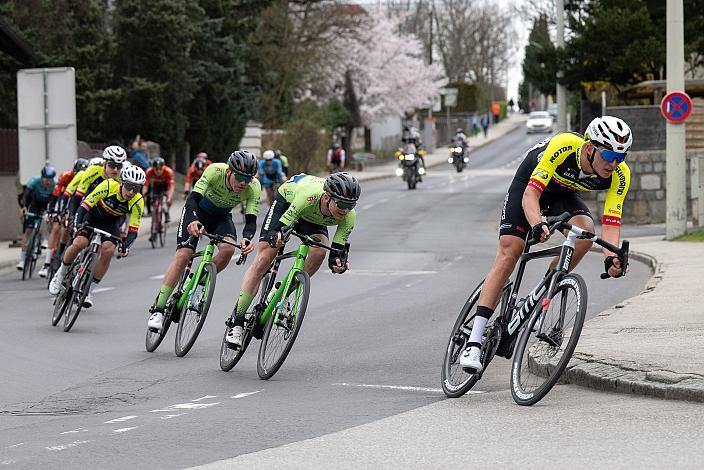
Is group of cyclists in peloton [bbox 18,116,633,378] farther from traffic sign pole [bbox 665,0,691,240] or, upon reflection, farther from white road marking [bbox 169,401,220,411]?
traffic sign pole [bbox 665,0,691,240]

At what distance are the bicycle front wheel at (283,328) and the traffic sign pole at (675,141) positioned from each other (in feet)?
54.9

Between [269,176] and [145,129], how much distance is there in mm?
8443

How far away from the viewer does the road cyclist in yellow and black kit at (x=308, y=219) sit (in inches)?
446

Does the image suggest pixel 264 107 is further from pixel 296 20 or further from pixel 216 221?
pixel 216 221

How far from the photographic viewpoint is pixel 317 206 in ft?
38.7

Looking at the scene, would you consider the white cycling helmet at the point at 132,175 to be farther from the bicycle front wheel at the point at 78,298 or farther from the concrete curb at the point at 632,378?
the concrete curb at the point at 632,378

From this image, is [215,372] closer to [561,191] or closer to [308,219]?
[308,219]

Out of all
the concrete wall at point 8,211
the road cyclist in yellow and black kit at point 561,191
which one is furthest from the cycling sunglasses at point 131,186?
the concrete wall at point 8,211

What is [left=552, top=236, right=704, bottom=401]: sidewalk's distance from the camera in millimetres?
9594

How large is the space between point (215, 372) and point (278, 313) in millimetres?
949

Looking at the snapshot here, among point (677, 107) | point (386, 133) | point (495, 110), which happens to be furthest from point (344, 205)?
point (495, 110)

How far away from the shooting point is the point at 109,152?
16688mm

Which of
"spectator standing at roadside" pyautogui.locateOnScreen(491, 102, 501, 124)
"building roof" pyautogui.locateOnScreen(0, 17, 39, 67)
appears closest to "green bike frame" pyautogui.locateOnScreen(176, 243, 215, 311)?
"building roof" pyautogui.locateOnScreen(0, 17, 39, 67)

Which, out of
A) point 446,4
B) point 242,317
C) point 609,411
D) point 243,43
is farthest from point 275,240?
point 446,4
